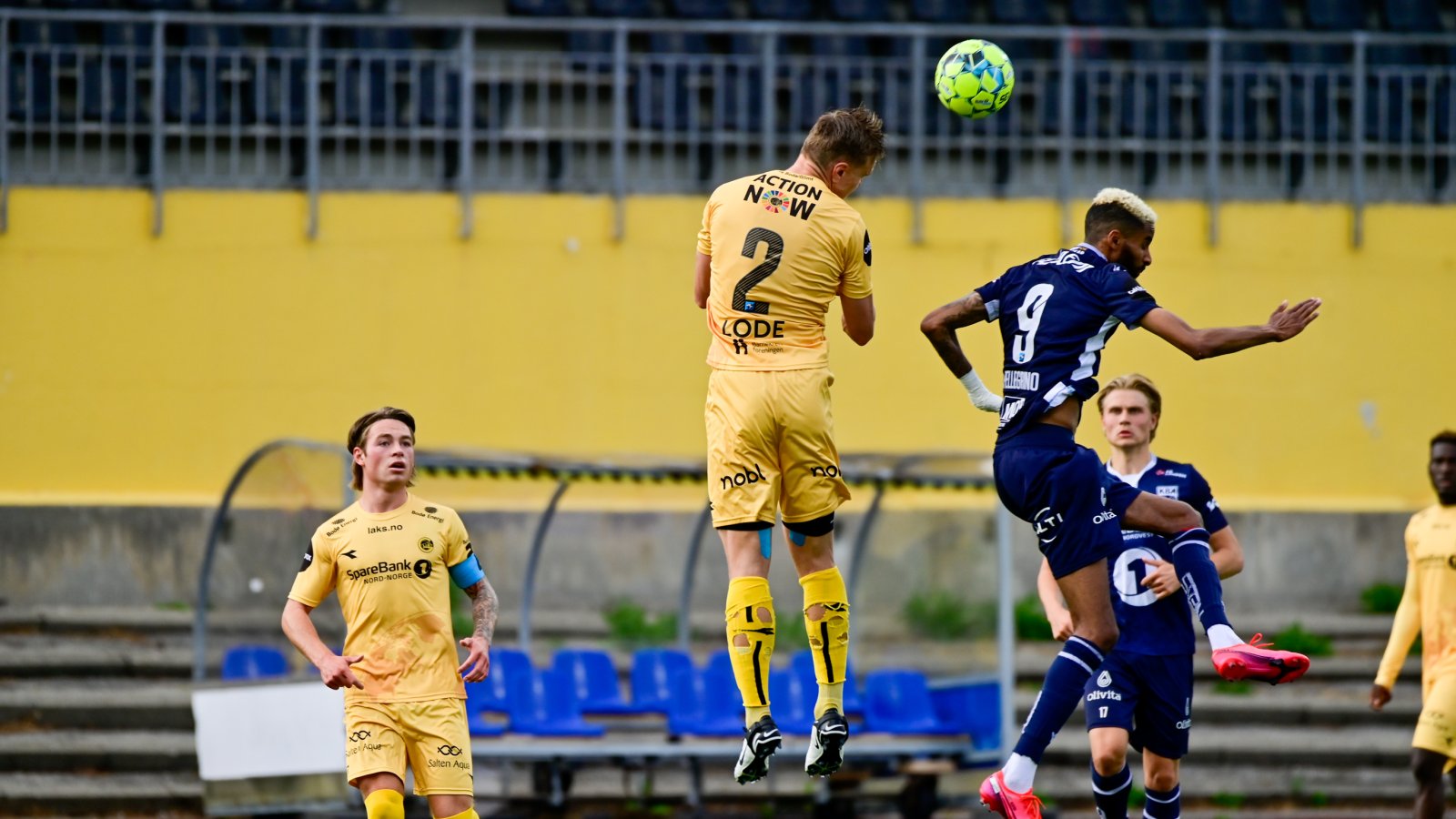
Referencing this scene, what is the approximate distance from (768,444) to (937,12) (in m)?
13.3

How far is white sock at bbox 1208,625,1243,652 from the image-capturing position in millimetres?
9156

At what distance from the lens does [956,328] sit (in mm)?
8805

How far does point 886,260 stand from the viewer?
64.3 feet

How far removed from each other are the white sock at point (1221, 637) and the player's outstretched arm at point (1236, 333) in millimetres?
1738

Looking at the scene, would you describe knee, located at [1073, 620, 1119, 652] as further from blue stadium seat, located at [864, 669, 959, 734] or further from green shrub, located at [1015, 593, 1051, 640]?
green shrub, located at [1015, 593, 1051, 640]

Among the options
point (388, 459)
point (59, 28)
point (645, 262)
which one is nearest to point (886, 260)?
point (645, 262)

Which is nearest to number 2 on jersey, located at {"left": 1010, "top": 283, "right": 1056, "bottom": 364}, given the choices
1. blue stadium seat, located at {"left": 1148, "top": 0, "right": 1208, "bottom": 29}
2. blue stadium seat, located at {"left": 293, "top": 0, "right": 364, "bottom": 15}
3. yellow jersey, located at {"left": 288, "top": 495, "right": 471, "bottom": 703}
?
yellow jersey, located at {"left": 288, "top": 495, "right": 471, "bottom": 703}

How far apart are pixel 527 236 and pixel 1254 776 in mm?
8326

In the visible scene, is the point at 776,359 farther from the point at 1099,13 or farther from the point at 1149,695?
the point at 1099,13

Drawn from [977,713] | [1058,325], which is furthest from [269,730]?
[1058,325]

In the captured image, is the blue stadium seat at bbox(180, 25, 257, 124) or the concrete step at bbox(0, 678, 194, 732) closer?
the concrete step at bbox(0, 678, 194, 732)

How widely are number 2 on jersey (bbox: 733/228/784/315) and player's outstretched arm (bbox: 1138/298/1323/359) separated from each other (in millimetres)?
1607

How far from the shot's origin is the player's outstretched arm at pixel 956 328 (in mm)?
8672

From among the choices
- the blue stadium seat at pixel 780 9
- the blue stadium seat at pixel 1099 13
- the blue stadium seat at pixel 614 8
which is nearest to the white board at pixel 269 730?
the blue stadium seat at pixel 614 8
